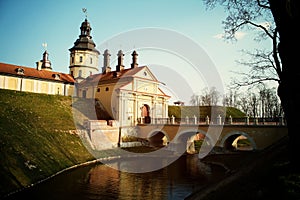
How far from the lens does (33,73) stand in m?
35.6

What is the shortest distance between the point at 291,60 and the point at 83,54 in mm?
38587

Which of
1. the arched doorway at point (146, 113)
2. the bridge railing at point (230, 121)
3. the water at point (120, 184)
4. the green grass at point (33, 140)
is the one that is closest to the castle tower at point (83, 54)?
the green grass at point (33, 140)

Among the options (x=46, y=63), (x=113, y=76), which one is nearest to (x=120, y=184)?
(x=113, y=76)

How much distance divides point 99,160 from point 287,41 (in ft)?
58.3

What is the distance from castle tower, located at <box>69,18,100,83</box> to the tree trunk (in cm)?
3730

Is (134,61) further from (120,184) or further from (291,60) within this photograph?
(291,60)

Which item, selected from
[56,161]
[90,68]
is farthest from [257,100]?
[56,161]

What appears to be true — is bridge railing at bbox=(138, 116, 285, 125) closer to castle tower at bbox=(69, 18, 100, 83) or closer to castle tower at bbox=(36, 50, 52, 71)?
castle tower at bbox=(69, 18, 100, 83)

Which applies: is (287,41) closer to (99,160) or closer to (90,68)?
(99,160)

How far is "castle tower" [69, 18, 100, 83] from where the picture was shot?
1625 inches

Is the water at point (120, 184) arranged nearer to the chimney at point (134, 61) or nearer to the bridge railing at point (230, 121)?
the bridge railing at point (230, 121)

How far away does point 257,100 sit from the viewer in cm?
4631

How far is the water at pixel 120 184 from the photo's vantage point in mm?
11680

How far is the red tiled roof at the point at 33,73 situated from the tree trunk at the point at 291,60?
34653mm
